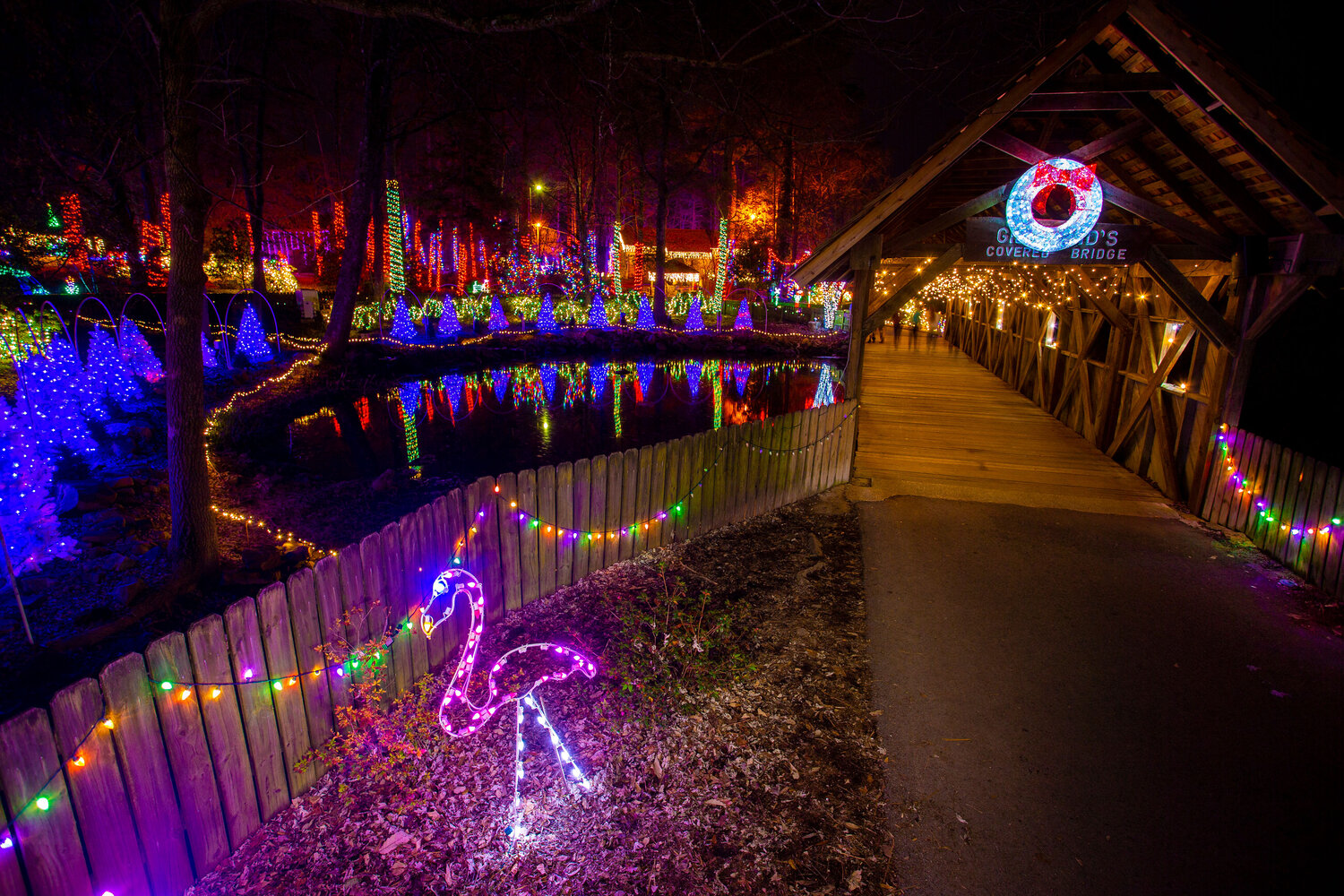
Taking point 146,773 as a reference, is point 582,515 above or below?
above

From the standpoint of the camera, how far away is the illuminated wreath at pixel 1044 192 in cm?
723

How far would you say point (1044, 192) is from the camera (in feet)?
24.5

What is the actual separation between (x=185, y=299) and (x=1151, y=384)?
37.8ft

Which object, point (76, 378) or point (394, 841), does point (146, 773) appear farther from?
point (76, 378)

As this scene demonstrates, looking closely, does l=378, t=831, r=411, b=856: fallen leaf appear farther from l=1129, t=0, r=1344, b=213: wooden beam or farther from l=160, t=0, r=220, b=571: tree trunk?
l=1129, t=0, r=1344, b=213: wooden beam

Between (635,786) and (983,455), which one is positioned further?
(983,455)

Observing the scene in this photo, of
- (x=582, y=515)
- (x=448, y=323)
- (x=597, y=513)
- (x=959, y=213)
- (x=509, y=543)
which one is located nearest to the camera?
(x=509, y=543)

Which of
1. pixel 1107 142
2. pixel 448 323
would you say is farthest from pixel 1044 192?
pixel 448 323

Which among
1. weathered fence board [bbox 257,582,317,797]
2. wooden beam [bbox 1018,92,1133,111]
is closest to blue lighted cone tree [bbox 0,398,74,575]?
weathered fence board [bbox 257,582,317,797]

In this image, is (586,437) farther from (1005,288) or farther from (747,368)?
(1005,288)

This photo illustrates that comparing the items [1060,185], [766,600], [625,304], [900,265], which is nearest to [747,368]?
[900,265]

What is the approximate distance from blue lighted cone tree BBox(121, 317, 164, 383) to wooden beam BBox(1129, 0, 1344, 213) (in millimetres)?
17425

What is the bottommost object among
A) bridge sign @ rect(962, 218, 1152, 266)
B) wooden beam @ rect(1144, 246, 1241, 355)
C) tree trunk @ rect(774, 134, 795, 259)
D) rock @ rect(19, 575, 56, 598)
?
rock @ rect(19, 575, 56, 598)

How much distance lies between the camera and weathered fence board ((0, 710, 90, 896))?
2121mm
